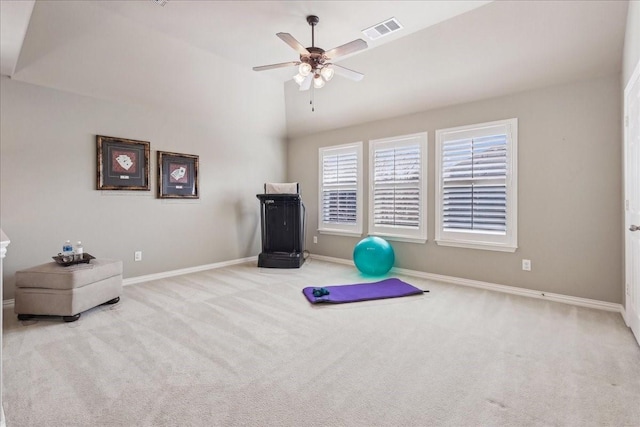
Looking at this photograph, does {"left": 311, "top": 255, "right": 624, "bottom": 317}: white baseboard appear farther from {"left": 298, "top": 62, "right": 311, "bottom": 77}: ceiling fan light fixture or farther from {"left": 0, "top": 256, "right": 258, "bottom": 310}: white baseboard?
{"left": 298, "top": 62, "right": 311, "bottom": 77}: ceiling fan light fixture

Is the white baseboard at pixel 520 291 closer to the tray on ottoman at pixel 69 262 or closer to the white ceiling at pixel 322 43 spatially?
the white ceiling at pixel 322 43

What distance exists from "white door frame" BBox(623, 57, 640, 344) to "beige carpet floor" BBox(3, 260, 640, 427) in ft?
0.82

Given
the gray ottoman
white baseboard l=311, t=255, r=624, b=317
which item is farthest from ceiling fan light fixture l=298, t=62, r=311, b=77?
white baseboard l=311, t=255, r=624, b=317

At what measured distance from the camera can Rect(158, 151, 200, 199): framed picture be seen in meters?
4.81

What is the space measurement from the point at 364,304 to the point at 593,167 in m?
2.94

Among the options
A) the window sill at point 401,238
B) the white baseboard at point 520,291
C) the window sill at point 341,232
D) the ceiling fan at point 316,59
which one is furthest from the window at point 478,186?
the ceiling fan at point 316,59

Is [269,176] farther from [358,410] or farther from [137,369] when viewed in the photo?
[358,410]

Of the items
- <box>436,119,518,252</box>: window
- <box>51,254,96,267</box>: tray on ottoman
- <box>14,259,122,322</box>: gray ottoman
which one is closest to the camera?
<box>14,259,122,322</box>: gray ottoman

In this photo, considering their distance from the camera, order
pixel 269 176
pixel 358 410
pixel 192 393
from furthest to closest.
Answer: pixel 269 176 < pixel 192 393 < pixel 358 410

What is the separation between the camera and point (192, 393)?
1975 millimetres

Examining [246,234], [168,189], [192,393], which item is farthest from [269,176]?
[192,393]

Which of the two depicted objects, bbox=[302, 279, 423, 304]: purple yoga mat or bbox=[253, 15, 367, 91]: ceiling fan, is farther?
bbox=[302, 279, 423, 304]: purple yoga mat

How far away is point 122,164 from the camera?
14.4ft

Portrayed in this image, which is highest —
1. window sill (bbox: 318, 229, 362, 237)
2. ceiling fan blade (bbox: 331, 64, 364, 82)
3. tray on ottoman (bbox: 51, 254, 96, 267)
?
ceiling fan blade (bbox: 331, 64, 364, 82)
